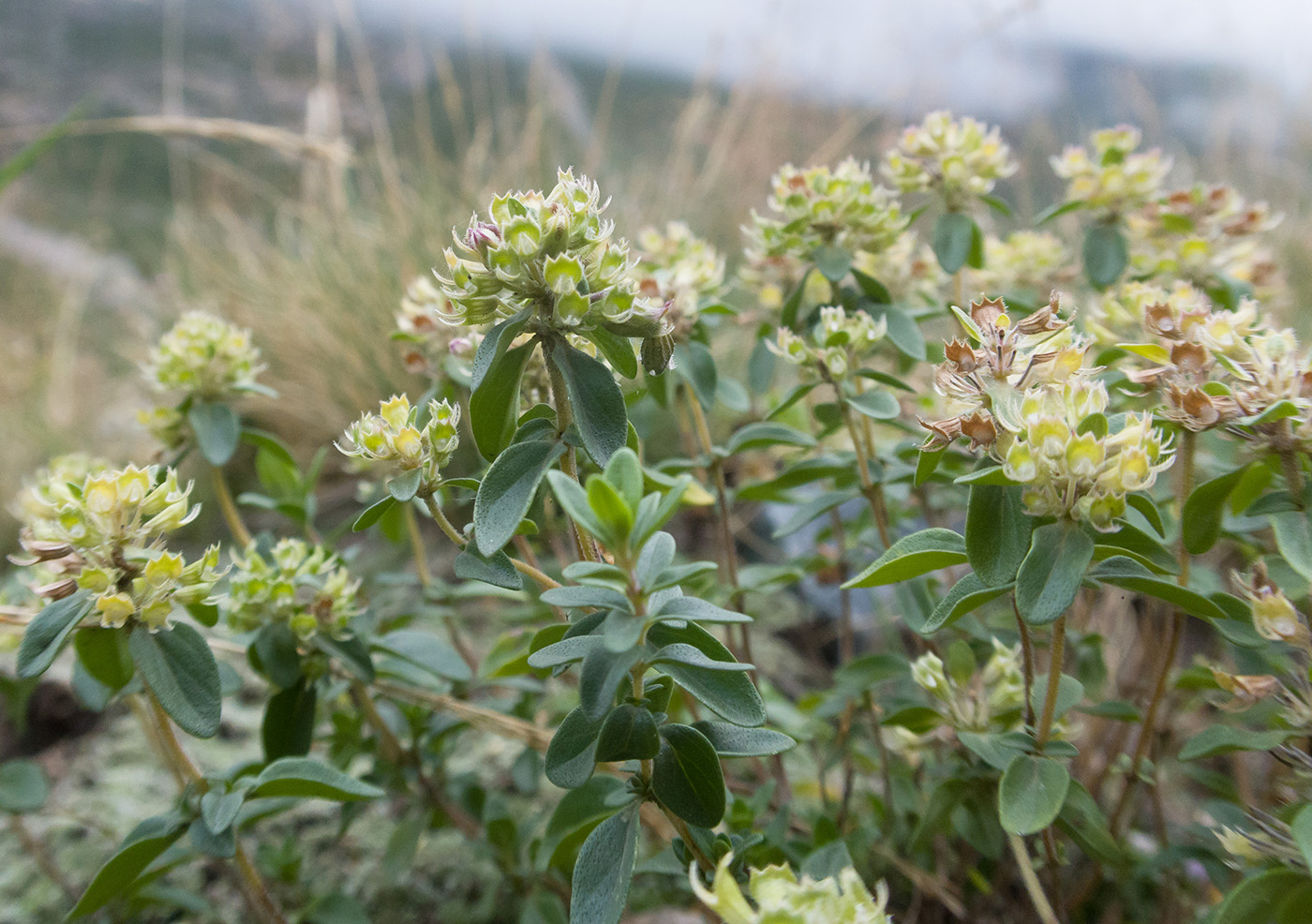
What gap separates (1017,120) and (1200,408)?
15.6 feet

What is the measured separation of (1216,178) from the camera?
13.1 ft

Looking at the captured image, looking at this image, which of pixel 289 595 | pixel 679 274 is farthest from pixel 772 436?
pixel 289 595

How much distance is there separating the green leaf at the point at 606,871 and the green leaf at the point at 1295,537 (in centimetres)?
50

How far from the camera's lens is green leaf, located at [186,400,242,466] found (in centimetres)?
94

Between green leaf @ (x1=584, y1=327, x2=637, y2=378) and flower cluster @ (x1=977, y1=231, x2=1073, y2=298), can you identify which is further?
flower cluster @ (x1=977, y1=231, x2=1073, y2=298)

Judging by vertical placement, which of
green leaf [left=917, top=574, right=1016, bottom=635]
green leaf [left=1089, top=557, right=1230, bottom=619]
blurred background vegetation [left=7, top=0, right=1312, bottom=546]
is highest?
green leaf [left=1089, top=557, right=1230, bottom=619]

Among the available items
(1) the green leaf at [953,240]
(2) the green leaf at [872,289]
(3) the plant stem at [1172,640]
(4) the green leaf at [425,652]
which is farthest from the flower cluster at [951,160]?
(4) the green leaf at [425,652]

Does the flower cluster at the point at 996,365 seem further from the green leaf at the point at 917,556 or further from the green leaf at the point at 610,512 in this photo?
the green leaf at the point at 610,512

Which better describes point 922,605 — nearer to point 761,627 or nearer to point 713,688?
point 713,688

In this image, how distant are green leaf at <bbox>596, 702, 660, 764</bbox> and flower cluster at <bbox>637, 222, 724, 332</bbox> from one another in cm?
36

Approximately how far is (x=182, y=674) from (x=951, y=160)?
95cm

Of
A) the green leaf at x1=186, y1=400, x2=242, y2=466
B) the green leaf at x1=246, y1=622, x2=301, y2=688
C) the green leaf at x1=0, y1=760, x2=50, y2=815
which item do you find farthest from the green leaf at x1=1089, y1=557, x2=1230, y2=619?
the green leaf at x1=0, y1=760, x2=50, y2=815

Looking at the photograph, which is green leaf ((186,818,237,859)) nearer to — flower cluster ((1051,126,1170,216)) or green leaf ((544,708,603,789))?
green leaf ((544,708,603,789))

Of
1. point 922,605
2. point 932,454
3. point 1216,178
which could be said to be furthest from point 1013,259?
point 1216,178
